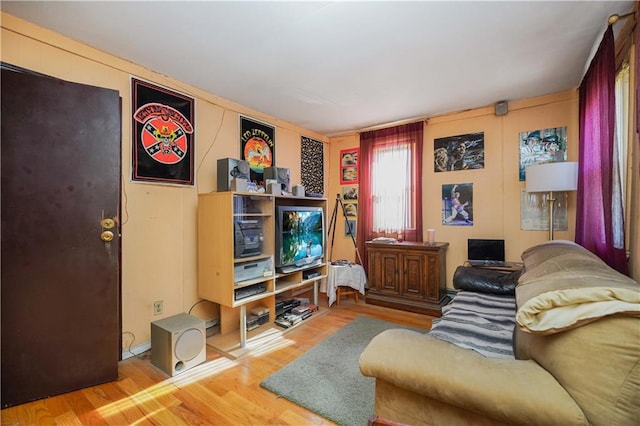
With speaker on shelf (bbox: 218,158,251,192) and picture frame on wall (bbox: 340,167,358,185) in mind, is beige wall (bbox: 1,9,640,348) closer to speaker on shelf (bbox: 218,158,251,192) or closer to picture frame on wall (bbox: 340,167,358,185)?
speaker on shelf (bbox: 218,158,251,192)

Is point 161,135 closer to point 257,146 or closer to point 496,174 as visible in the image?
point 257,146

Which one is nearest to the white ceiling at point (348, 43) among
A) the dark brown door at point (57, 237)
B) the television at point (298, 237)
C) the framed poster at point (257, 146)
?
the framed poster at point (257, 146)

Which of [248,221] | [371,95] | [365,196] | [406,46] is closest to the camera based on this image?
[406,46]

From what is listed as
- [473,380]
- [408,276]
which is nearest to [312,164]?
[408,276]

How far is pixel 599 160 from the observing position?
1.89 m

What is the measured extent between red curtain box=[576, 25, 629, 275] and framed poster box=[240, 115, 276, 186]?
292 centimetres

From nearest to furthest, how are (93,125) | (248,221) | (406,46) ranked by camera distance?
1. (93,125)
2. (406,46)
3. (248,221)

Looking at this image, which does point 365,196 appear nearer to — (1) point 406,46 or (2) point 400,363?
(1) point 406,46

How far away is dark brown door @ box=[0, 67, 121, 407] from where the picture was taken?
165cm

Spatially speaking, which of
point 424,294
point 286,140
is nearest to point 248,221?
point 286,140

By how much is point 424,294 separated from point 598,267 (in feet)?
7.14

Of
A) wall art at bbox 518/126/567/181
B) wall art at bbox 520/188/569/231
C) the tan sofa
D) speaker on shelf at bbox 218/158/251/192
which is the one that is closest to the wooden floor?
the tan sofa

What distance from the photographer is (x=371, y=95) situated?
9.86 feet

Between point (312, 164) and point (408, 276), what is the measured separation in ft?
7.17
